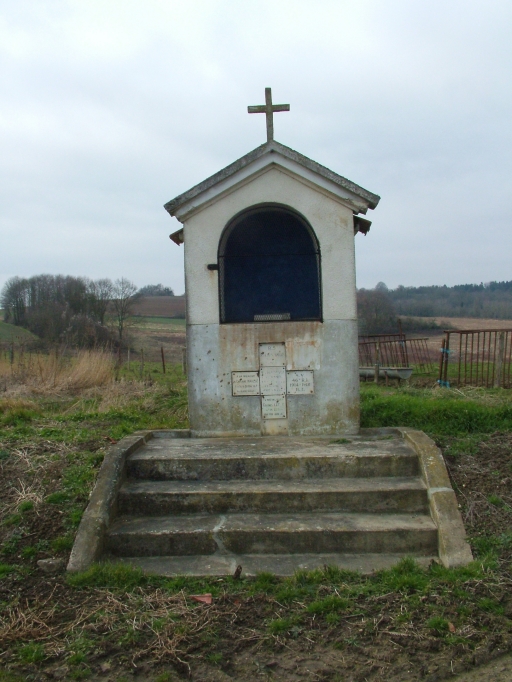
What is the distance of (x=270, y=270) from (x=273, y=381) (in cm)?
165

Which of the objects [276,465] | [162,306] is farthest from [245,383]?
[162,306]

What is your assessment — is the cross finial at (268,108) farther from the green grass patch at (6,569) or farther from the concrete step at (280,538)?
the green grass patch at (6,569)

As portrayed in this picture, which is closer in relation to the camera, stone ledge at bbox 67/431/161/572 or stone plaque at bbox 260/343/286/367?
stone ledge at bbox 67/431/161/572

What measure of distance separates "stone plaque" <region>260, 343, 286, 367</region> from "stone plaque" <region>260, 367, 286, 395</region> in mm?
72

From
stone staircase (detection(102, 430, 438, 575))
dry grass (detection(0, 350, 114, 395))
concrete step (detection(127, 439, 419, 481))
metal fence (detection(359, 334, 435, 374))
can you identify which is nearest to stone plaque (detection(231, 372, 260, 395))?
stone staircase (detection(102, 430, 438, 575))

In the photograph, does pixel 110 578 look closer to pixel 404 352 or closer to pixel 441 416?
pixel 441 416

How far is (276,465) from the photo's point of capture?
5.86 metres

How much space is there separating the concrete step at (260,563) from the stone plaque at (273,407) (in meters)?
2.22

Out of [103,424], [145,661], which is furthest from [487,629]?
[103,424]

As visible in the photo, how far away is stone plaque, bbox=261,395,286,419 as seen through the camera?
6922 millimetres

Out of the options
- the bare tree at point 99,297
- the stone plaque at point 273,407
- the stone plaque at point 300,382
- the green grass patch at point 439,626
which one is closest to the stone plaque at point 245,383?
the stone plaque at point 273,407

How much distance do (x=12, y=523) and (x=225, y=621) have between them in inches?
94.1

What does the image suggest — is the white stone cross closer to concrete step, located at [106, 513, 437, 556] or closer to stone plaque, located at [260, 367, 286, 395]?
stone plaque, located at [260, 367, 286, 395]

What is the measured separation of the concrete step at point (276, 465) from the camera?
5816mm
